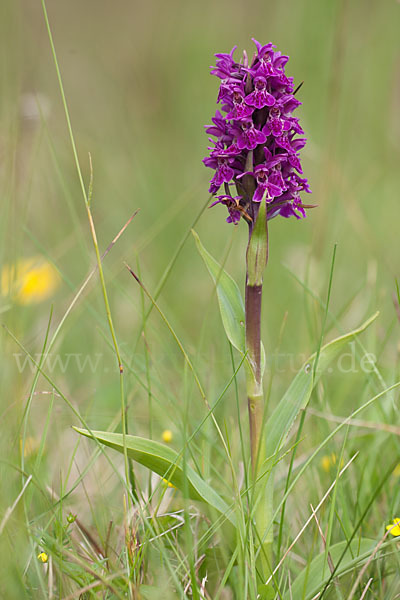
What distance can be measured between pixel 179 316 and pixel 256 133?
2.65 m

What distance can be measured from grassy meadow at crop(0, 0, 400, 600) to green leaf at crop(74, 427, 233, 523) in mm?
76

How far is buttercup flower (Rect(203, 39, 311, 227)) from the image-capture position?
1.86 m

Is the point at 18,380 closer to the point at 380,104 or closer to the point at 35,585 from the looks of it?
the point at 35,585

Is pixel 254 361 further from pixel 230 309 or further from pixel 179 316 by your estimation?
pixel 179 316

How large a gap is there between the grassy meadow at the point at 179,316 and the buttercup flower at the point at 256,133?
36 centimetres

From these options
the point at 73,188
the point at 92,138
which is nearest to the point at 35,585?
the point at 73,188

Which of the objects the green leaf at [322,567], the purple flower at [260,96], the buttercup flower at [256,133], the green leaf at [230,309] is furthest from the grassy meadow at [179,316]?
the purple flower at [260,96]

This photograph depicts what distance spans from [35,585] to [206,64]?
6.68 m

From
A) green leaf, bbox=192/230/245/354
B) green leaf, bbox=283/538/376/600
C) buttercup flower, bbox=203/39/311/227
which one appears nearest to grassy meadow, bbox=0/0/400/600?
Answer: green leaf, bbox=283/538/376/600

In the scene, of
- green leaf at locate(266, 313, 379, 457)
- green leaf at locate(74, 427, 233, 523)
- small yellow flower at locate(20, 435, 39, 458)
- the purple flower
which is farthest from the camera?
small yellow flower at locate(20, 435, 39, 458)

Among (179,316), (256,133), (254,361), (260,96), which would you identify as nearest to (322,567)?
(254,361)

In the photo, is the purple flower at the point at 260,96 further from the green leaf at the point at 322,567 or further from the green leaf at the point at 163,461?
the green leaf at the point at 322,567

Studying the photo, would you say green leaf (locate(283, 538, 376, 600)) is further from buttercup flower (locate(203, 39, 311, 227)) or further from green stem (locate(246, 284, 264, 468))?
buttercup flower (locate(203, 39, 311, 227))

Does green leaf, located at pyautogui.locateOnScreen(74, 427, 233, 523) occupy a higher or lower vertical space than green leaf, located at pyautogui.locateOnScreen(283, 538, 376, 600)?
higher
